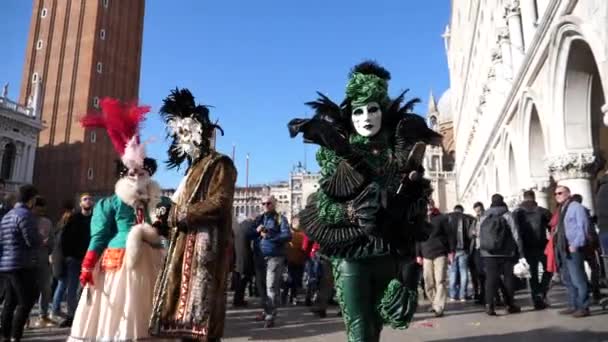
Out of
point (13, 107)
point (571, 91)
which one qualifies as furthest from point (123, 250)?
point (13, 107)

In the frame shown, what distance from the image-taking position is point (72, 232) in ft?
23.4

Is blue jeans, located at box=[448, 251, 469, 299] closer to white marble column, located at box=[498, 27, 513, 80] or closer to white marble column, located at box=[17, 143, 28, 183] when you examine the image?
white marble column, located at box=[498, 27, 513, 80]

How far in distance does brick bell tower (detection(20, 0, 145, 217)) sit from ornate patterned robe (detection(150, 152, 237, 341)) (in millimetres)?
44575

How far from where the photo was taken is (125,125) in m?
4.55

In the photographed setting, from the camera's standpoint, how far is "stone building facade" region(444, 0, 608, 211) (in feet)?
32.0

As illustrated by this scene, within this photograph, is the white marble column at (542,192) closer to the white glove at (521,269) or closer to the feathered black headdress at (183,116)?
the white glove at (521,269)

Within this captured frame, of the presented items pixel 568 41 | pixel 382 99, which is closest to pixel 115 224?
pixel 382 99

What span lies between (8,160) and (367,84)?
44.4 m

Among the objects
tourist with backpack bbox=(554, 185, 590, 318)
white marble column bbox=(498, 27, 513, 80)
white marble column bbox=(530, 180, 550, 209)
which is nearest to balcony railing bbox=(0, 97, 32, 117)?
white marble column bbox=(498, 27, 513, 80)

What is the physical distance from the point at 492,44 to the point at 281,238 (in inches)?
582

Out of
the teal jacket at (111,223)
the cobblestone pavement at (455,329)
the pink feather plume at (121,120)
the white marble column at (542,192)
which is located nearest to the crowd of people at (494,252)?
the cobblestone pavement at (455,329)

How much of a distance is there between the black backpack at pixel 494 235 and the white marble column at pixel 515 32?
29.3ft

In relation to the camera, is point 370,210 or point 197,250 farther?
point 197,250

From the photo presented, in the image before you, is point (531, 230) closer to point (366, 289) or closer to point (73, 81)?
point (366, 289)
